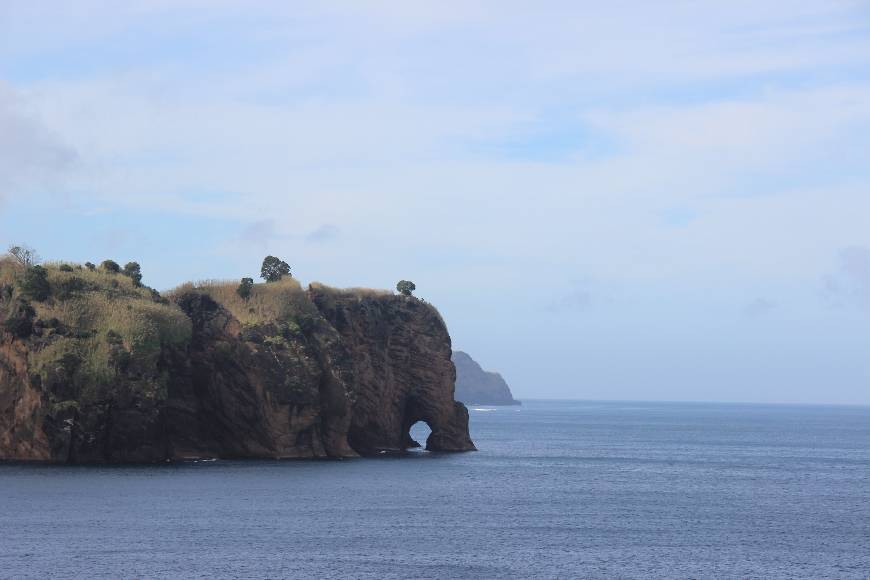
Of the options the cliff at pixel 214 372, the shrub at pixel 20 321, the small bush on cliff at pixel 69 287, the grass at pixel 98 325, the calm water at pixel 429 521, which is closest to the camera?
the calm water at pixel 429 521

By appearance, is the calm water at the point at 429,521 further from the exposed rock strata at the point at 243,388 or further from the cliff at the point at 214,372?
the cliff at the point at 214,372

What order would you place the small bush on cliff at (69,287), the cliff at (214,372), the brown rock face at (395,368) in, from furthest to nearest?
the brown rock face at (395,368) < the small bush on cliff at (69,287) < the cliff at (214,372)

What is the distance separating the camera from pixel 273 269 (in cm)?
14038

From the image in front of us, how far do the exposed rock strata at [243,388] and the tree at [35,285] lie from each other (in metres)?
1.58

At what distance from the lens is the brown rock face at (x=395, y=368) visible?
A: 450 ft

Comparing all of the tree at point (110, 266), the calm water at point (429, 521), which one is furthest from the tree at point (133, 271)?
the calm water at point (429, 521)

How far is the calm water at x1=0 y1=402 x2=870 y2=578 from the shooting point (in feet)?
203

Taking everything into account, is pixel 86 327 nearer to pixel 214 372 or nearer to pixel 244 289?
pixel 214 372

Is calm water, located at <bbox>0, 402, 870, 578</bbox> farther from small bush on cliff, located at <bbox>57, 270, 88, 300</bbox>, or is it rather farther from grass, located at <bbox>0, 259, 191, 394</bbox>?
small bush on cliff, located at <bbox>57, 270, 88, 300</bbox>

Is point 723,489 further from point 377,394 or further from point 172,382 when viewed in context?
point 172,382

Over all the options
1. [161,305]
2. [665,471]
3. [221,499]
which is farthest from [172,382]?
[665,471]

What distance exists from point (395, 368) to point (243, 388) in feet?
82.0

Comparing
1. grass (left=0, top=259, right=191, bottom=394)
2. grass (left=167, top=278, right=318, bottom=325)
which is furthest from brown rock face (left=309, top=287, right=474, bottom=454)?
grass (left=0, top=259, right=191, bottom=394)

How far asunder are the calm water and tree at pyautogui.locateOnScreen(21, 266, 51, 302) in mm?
20312
